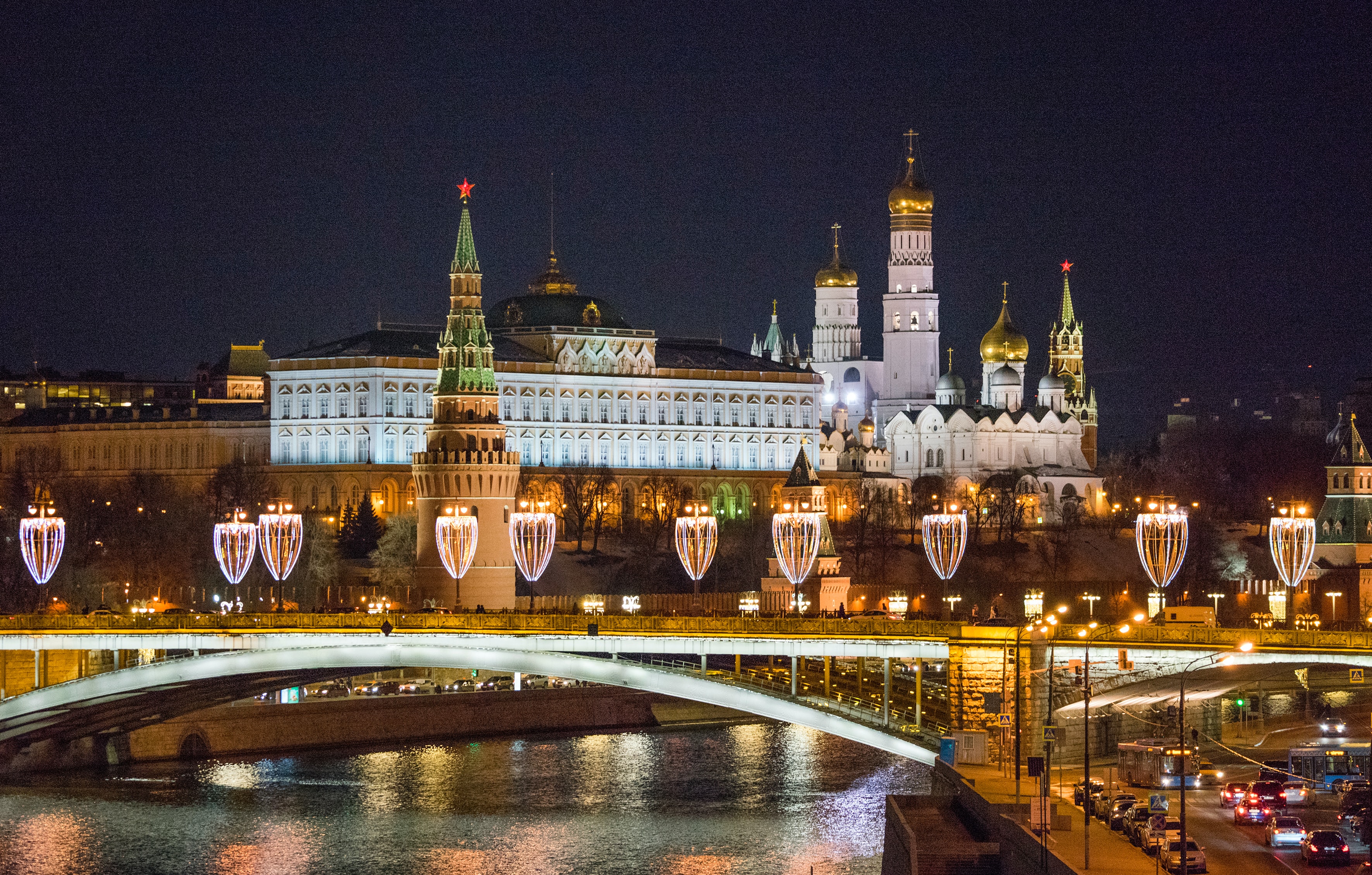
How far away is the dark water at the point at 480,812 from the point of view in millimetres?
77500

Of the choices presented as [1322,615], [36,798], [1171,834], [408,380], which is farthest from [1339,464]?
[1171,834]

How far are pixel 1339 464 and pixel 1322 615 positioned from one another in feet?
39.5

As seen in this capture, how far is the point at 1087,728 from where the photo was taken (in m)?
61.6

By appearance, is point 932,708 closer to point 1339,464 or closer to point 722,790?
point 722,790

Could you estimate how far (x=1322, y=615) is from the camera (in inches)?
5276

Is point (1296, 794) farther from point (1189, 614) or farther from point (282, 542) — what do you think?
point (282, 542)

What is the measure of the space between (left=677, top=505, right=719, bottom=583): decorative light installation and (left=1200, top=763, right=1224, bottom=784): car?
51.0 meters

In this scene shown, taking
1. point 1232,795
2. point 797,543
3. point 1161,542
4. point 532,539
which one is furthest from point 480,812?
point 1161,542

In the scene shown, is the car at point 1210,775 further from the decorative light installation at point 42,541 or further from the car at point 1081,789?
the decorative light installation at point 42,541

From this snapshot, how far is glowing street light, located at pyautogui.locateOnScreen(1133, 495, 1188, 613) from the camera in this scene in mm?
122500

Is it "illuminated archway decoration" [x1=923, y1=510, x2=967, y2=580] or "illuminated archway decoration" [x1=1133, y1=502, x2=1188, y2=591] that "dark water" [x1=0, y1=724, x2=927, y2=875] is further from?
"illuminated archway decoration" [x1=923, y1=510, x2=967, y2=580]

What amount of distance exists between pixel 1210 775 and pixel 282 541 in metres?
71.3

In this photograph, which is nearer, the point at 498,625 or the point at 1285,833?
the point at 1285,833

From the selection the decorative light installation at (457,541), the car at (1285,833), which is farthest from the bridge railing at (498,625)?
the decorative light installation at (457,541)
